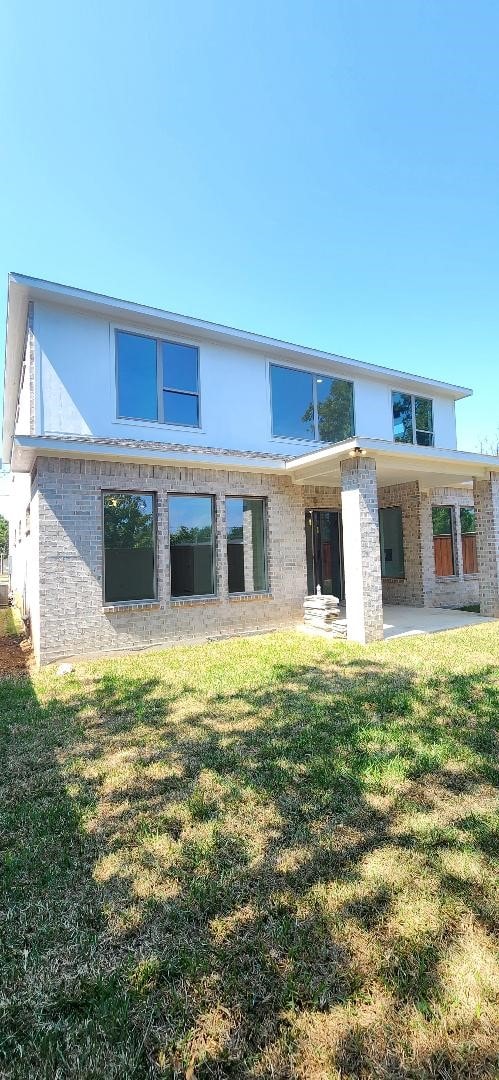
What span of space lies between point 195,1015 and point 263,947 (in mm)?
401

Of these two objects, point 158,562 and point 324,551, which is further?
point 324,551

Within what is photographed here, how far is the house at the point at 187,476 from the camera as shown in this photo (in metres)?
7.89

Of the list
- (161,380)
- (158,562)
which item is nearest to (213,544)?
(158,562)

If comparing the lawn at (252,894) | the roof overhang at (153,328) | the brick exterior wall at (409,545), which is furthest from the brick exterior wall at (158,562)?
the brick exterior wall at (409,545)

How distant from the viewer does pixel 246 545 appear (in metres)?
9.76

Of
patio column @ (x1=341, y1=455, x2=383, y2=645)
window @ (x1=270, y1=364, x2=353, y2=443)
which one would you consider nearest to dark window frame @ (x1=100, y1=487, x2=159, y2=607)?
patio column @ (x1=341, y1=455, x2=383, y2=645)

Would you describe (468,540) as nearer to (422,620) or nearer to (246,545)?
(422,620)

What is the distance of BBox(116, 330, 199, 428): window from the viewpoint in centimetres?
902

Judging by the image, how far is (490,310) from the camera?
1509cm

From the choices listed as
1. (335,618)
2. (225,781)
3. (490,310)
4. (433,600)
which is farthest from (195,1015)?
(490,310)

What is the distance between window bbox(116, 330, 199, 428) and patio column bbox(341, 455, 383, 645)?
3.65 metres

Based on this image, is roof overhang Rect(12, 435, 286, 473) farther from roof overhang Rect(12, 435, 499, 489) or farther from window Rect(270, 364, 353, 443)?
window Rect(270, 364, 353, 443)

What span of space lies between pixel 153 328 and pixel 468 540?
10.9 m

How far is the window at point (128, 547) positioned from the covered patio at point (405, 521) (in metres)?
3.29
